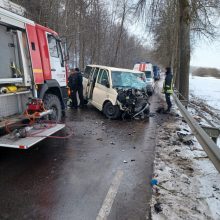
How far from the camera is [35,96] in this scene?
236 inches

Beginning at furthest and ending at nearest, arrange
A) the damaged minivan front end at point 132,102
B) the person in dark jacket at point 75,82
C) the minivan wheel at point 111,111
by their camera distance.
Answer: the person in dark jacket at point 75,82, the minivan wheel at point 111,111, the damaged minivan front end at point 132,102

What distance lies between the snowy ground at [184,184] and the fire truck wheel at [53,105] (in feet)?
10.4

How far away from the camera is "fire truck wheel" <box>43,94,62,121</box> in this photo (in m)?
6.77

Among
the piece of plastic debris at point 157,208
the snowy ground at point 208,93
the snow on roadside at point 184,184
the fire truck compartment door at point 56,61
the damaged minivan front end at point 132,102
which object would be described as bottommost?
the snowy ground at point 208,93

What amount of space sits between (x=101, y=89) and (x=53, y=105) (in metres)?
3.30

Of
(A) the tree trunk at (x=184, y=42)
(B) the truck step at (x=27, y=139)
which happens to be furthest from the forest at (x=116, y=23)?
(B) the truck step at (x=27, y=139)

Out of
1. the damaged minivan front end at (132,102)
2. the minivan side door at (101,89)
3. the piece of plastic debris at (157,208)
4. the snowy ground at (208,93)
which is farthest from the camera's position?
the snowy ground at (208,93)

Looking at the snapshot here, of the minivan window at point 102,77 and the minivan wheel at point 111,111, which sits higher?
the minivan window at point 102,77

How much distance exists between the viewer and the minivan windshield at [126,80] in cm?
975

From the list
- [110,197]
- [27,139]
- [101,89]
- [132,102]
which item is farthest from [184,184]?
[101,89]

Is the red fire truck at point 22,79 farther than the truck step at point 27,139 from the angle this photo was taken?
Yes

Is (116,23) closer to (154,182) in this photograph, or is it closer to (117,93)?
(117,93)

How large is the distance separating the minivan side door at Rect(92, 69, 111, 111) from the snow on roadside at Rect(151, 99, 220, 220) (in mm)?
3907

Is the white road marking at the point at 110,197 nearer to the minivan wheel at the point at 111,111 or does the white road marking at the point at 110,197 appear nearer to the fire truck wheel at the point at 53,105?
the fire truck wheel at the point at 53,105
